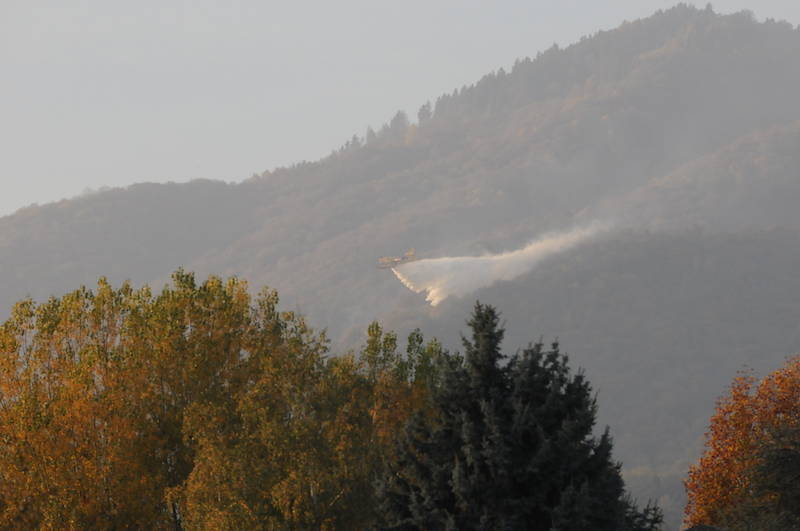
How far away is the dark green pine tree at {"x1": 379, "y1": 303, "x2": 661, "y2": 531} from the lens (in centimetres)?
3488

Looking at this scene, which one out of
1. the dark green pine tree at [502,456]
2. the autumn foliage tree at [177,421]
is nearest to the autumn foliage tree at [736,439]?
the dark green pine tree at [502,456]

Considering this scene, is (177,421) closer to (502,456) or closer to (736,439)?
(502,456)

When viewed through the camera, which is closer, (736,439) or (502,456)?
(502,456)

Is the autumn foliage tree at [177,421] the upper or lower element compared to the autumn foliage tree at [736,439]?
upper

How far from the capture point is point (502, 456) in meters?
34.8

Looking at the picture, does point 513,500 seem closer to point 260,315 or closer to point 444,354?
point 444,354

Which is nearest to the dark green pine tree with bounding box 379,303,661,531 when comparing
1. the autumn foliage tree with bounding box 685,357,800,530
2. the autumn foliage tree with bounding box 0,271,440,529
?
the autumn foliage tree with bounding box 0,271,440,529

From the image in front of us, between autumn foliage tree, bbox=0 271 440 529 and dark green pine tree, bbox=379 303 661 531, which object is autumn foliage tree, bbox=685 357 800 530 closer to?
dark green pine tree, bbox=379 303 661 531

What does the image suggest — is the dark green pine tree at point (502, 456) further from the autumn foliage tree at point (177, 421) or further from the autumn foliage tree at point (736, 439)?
the autumn foliage tree at point (736, 439)

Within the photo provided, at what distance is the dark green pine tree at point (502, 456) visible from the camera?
3488cm

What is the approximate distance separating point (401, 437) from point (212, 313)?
13899 mm

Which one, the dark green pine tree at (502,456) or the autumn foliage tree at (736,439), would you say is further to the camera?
the autumn foliage tree at (736,439)

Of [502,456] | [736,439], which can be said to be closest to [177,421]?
[502,456]

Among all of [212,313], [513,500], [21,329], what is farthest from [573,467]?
[21,329]
